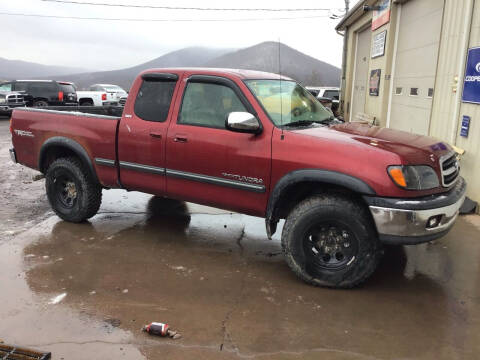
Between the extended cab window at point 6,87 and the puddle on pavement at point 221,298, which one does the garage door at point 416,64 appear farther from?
the extended cab window at point 6,87

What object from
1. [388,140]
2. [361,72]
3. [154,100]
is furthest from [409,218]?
[361,72]

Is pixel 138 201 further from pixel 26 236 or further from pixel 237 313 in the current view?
pixel 237 313

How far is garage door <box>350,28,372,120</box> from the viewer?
14297 millimetres

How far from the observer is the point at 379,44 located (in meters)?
11.3

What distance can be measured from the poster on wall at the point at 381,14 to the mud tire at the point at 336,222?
8.21 metres

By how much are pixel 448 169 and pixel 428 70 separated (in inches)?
189

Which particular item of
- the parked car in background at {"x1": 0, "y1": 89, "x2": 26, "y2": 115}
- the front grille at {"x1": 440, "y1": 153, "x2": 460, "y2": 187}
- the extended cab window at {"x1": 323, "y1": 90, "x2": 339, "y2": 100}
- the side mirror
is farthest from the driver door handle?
the parked car in background at {"x1": 0, "y1": 89, "x2": 26, "y2": 115}

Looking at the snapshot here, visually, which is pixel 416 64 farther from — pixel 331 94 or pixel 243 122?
pixel 331 94

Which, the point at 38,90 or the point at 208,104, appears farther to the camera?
the point at 38,90

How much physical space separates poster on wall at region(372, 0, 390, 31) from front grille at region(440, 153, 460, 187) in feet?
24.4

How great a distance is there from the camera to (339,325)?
3.22 m

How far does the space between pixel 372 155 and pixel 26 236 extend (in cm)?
409

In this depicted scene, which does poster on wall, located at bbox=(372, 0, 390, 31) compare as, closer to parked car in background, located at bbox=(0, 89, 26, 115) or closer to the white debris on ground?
the white debris on ground

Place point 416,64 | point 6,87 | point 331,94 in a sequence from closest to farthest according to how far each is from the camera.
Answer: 1. point 416,64
2. point 6,87
3. point 331,94
